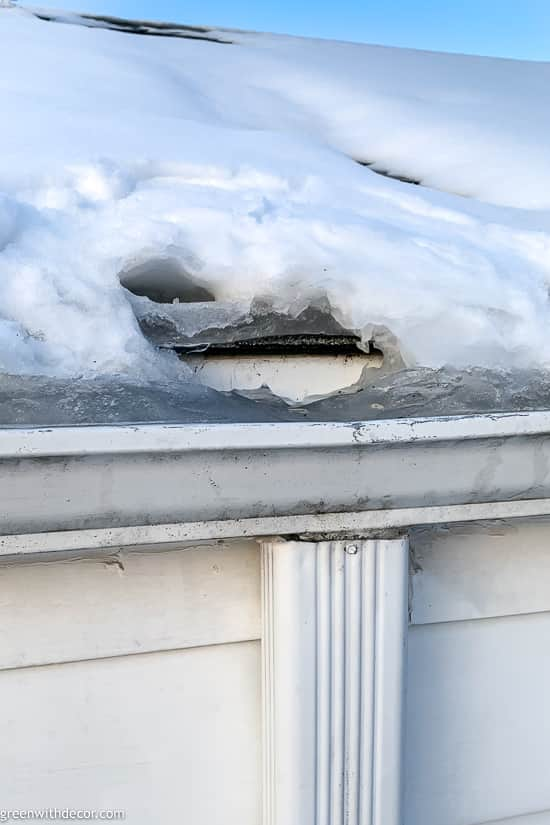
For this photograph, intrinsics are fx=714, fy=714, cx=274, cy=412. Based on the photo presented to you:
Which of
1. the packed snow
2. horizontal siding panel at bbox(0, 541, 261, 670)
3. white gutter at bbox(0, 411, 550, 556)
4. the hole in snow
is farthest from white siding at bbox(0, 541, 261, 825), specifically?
the hole in snow

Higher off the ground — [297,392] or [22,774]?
[297,392]

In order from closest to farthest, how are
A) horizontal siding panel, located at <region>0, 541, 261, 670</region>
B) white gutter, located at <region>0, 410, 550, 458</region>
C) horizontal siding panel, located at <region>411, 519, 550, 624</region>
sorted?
1. white gutter, located at <region>0, 410, 550, 458</region>
2. horizontal siding panel, located at <region>0, 541, 261, 670</region>
3. horizontal siding panel, located at <region>411, 519, 550, 624</region>

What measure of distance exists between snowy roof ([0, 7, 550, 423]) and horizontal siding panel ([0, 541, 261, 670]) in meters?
0.18

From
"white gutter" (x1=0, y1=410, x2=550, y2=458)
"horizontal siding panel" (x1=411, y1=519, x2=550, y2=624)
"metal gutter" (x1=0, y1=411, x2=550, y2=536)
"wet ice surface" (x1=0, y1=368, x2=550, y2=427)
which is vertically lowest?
"horizontal siding panel" (x1=411, y1=519, x2=550, y2=624)

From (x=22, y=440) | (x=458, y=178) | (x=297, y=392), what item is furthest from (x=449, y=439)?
(x=458, y=178)

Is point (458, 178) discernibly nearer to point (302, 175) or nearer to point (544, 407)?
point (302, 175)

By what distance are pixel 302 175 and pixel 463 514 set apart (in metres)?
0.66

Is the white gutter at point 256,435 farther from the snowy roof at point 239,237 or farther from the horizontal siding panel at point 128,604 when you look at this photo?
the horizontal siding panel at point 128,604

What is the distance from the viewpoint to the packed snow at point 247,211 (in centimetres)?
84

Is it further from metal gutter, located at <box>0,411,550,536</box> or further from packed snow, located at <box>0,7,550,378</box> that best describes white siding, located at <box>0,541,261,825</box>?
packed snow, located at <box>0,7,550,378</box>

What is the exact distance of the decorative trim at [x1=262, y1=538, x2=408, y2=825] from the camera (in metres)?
0.75

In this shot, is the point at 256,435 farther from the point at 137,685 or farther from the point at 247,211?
the point at 247,211

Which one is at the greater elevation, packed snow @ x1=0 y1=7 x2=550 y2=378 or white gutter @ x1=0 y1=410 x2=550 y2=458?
packed snow @ x1=0 y1=7 x2=550 y2=378

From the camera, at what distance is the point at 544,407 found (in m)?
0.77
